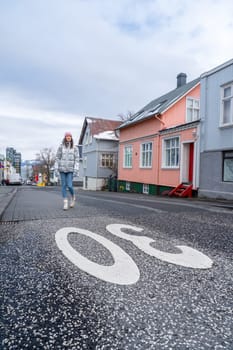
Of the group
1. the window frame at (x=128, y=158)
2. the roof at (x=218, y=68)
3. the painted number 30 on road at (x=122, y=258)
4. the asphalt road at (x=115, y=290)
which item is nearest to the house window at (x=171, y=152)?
the roof at (x=218, y=68)

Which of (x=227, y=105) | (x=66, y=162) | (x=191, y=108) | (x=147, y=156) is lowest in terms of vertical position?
(x=66, y=162)

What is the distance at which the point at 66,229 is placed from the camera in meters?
3.57

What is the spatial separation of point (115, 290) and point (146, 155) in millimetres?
14547

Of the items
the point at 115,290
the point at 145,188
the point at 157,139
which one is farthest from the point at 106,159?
the point at 115,290

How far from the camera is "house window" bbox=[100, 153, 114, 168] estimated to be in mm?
24656

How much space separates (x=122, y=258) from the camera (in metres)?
2.44

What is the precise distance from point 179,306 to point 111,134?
24398mm

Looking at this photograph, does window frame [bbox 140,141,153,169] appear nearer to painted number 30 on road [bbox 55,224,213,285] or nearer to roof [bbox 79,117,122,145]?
roof [bbox 79,117,122,145]

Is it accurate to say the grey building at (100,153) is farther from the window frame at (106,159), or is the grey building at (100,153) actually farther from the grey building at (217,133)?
the grey building at (217,133)

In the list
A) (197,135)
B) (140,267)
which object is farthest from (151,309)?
(197,135)

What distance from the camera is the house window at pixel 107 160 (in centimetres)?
2466

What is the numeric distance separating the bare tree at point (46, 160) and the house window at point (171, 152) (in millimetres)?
51319

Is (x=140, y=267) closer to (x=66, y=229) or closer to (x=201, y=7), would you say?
(x=66, y=229)

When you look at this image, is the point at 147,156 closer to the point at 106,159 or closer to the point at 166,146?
the point at 166,146
